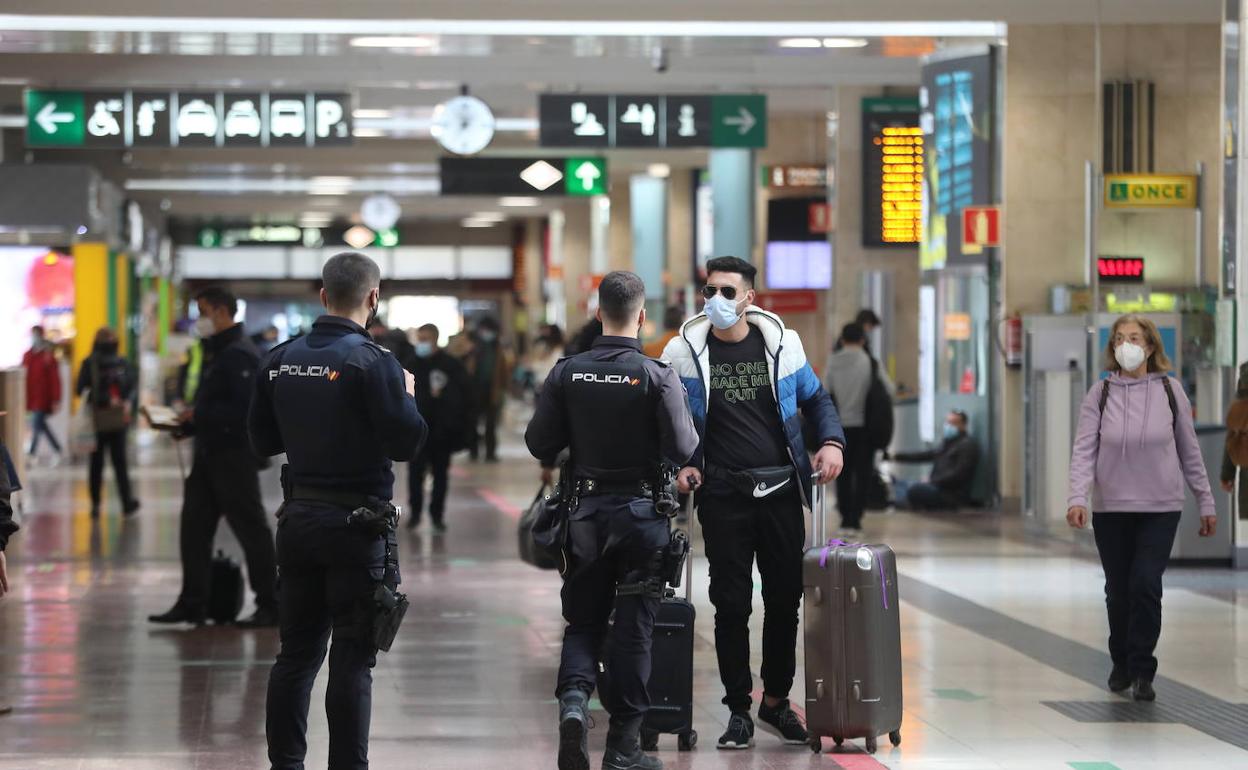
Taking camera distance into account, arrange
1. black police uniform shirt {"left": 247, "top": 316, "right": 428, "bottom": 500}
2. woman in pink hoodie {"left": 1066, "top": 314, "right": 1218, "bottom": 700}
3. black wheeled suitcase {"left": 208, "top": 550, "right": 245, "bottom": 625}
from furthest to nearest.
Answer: black wheeled suitcase {"left": 208, "top": 550, "right": 245, "bottom": 625} < woman in pink hoodie {"left": 1066, "top": 314, "right": 1218, "bottom": 700} < black police uniform shirt {"left": 247, "top": 316, "right": 428, "bottom": 500}

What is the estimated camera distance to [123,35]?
15.2m

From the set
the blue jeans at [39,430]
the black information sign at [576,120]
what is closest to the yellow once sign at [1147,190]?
the black information sign at [576,120]

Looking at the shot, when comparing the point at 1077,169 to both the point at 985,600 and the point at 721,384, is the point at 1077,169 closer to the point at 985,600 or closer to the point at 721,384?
the point at 985,600

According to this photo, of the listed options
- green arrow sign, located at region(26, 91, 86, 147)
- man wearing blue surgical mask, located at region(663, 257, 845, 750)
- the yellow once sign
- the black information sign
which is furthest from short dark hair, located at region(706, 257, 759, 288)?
green arrow sign, located at region(26, 91, 86, 147)

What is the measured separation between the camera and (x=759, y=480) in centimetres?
656

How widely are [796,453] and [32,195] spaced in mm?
18640

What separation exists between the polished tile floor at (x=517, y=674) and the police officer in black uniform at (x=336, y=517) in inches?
36.5

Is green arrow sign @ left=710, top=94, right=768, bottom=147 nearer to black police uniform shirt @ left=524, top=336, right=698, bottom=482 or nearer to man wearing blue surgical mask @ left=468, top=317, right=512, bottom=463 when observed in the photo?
man wearing blue surgical mask @ left=468, top=317, right=512, bottom=463

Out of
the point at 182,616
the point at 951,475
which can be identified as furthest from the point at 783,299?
the point at 182,616

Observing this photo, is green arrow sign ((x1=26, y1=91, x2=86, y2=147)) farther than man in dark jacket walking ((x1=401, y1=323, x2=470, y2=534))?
Yes

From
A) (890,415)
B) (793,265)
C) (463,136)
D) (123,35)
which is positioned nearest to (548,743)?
(890,415)

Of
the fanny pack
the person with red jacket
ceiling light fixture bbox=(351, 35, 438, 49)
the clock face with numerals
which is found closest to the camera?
the fanny pack

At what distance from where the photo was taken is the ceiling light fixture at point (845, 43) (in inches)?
616

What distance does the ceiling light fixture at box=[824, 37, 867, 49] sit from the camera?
15.6m
